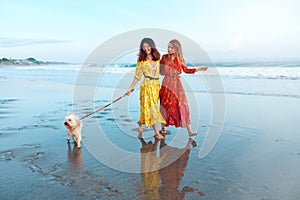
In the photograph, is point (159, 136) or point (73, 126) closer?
point (73, 126)

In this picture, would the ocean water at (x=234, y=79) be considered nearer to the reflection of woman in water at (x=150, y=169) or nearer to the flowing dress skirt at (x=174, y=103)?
the flowing dress skirt at (x=174, y=103)

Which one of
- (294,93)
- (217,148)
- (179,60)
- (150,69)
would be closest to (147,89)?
(150,69)

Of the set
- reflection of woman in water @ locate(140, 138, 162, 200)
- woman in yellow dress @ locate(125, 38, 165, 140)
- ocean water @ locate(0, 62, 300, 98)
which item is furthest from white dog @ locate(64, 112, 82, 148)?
ocean water @ locate(0, 62, 300, 98)

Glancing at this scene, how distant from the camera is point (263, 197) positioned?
2764mm

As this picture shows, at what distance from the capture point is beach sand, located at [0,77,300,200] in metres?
2.87

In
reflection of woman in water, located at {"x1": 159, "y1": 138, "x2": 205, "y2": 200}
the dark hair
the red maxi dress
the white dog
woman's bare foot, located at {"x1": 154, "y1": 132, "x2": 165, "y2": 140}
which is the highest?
the dark hair

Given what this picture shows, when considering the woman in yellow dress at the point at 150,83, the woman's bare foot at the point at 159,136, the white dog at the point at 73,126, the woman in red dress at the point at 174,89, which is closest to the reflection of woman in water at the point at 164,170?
the woman's bare foot at the point at 159,136

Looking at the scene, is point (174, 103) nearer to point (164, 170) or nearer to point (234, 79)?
point (164, 170)

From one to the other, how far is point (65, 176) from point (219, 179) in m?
1.87

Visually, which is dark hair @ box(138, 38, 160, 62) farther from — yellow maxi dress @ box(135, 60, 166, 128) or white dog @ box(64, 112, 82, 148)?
white dog @ box(64, 112, 82, 148)

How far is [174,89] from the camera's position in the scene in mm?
5164

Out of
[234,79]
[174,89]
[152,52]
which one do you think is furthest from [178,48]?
[234,79]

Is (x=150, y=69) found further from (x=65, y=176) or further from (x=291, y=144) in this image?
(x=291, y=144)

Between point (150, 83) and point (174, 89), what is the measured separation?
0.53 metres
